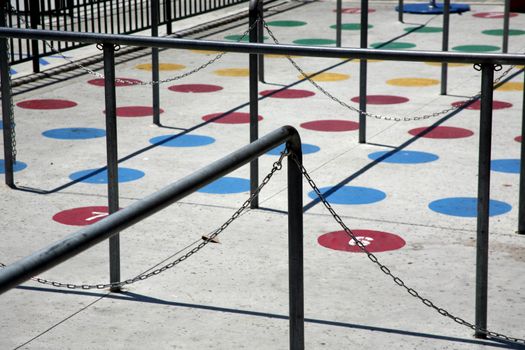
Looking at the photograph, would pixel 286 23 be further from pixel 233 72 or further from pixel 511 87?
pixel 511 87

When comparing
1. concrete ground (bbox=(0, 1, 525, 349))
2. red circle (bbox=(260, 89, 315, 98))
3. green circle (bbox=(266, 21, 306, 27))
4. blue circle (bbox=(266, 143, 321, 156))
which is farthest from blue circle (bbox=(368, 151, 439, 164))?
green circle (bbox=(266, 21, 306, 27))

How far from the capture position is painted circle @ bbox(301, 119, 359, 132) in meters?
8.36

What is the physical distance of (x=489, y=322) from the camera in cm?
455

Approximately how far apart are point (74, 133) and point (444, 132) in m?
2.98

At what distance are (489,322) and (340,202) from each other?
1983 mm

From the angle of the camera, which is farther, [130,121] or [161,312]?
[130,121]

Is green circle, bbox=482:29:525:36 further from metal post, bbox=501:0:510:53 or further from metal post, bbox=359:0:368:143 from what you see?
metal post, bbox=359:0:368:143

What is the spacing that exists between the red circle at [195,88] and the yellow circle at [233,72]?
59cm

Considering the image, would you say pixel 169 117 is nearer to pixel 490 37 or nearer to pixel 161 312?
pixel 161 312

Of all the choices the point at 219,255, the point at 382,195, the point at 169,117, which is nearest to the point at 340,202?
the point at 382,195

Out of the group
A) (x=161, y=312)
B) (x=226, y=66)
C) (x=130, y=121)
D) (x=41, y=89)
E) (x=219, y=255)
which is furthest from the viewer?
(x=226, y=66)

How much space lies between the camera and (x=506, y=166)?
718 cm

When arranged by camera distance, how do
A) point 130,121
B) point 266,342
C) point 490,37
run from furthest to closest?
point 490,37 < point 130,121 < point 266,342

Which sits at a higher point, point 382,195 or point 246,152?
point 246,152
